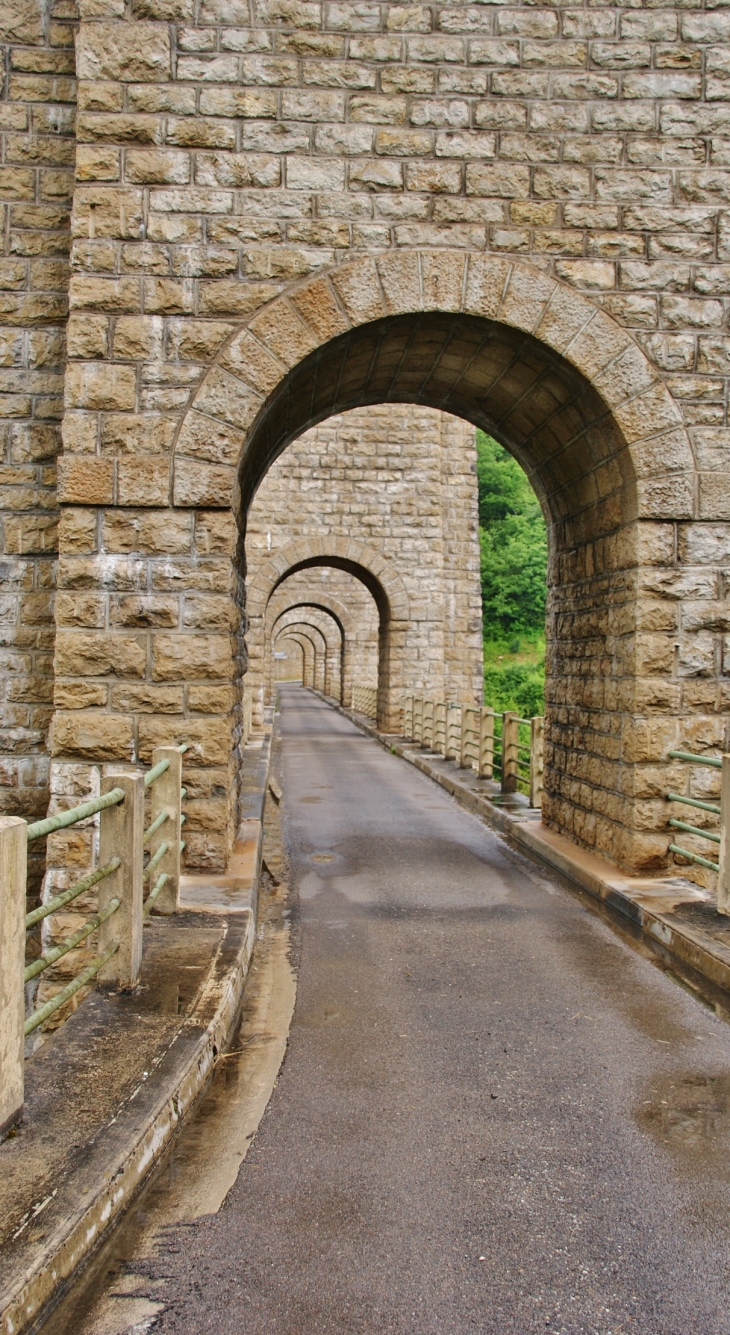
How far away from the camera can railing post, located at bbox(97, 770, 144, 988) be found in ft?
13.0

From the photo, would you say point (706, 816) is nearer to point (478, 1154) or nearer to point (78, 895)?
point (478, 1154)

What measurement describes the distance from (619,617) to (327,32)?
4.38 m

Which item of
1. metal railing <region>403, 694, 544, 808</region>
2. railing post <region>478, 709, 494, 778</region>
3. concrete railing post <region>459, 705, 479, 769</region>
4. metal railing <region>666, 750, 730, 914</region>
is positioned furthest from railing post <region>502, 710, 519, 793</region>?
metal railing <region>666, 750, 730, 914</region>

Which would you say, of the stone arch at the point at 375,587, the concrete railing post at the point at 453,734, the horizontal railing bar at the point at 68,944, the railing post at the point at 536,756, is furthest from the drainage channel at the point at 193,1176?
the stone arch at the point at 375,587

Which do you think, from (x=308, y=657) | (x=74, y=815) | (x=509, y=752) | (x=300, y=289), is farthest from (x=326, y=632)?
(x=74, y=815)

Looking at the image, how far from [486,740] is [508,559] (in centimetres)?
3809

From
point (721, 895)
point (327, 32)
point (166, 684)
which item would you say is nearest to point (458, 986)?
point (721, 895)

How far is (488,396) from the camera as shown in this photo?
8.00 m

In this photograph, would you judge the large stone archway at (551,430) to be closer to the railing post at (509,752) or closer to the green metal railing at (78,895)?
the green metal railing at (78,895)

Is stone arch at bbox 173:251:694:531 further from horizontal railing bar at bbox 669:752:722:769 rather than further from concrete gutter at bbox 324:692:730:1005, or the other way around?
concrete gutter at bbox 324:692:730:1005

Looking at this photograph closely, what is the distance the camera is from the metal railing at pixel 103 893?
8.80 ft

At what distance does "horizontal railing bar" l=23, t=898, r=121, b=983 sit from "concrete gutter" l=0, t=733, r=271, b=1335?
1.19 ft

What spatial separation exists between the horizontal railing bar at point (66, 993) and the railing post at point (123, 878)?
1.2 inches

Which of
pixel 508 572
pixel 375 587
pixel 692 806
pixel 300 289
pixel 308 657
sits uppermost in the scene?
pixel 508 572
